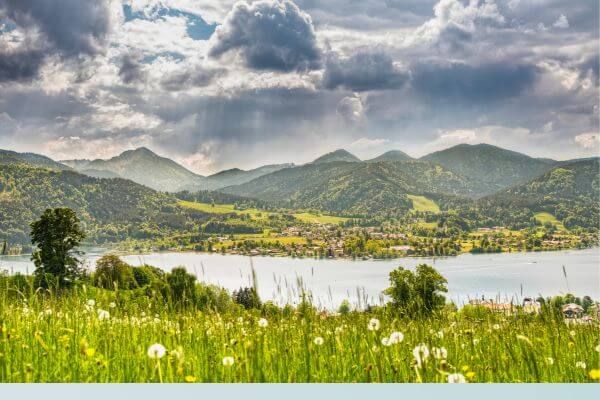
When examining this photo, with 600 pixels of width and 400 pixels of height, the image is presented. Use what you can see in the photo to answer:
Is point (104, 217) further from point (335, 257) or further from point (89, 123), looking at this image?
point (335, 257)

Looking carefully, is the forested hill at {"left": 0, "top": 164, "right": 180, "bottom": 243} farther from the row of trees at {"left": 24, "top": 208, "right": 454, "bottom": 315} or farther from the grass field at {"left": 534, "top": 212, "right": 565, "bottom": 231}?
the grass field at {"left": 534, "top": 212, "right": 565, "bottom": 231}

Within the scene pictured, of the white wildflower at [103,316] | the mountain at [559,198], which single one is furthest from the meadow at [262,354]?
the mountain at [559,198]

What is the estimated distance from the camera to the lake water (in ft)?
17.9

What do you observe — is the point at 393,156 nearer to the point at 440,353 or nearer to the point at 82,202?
the point at 82,202

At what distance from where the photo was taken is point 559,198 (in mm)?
5879

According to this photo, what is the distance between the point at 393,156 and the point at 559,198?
5.37ft

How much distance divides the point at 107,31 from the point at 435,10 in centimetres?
277

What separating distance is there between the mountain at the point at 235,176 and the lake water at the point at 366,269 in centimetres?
68

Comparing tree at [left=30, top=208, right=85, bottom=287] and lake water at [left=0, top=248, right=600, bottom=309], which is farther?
lake water at [left=0, top=248, right=600, bottom=309]

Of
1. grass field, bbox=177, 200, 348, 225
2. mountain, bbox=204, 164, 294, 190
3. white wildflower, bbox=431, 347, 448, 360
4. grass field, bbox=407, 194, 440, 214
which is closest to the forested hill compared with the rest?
grass field, bbox=177, 200, 348, 225

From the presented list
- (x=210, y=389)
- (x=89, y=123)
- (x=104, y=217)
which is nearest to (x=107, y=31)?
(x=89, y=123)

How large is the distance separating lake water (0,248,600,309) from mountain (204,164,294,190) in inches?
26.9

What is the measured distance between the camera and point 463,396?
287cm

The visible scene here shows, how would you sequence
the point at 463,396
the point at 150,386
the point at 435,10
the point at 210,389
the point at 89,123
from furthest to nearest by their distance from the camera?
1. the point at 89,123
2. the point at 435,10
3. the point at 463,396
4. the point at 210,389
5. the point at 150,386
